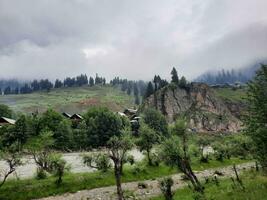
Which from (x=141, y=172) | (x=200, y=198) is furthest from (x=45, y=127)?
(x=200, y=198)

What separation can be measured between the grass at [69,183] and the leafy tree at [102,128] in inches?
3114

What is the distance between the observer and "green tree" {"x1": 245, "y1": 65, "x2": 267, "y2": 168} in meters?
37.3

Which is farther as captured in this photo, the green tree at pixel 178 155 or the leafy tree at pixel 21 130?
the leafy tree at pixel 21 130

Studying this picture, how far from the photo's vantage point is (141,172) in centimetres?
7881

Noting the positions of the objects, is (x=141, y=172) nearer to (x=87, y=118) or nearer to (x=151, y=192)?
(x=151, y=192)

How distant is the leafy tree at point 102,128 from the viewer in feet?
527

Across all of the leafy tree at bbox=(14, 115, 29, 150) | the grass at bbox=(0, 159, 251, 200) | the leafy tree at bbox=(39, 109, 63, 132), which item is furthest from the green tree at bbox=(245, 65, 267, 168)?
the leafy tree at bbox=(39, 109, 63, 132)

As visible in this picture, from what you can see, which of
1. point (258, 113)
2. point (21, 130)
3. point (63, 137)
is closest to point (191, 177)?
point (258, 113)

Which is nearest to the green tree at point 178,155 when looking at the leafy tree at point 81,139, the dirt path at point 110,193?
the dirt path at point 110,193

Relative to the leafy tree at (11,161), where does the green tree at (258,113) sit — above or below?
above

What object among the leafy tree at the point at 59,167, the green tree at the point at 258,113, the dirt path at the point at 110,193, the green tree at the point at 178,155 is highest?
the green tree at the point at 258,113

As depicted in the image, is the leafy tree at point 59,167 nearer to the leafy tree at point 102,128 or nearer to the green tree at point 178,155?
the green tree at point 178,155

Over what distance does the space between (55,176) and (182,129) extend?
98.0 feet

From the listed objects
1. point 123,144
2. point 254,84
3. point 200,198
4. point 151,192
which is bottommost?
point 151,192
